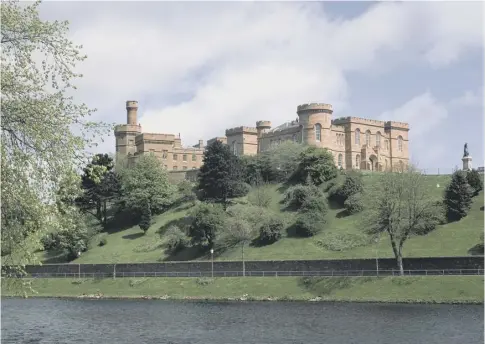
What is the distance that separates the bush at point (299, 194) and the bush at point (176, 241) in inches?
574

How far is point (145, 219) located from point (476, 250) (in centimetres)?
4227

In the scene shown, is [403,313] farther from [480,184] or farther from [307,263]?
[480,184]

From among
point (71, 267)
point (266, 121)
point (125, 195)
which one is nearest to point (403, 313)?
point (71, 267)

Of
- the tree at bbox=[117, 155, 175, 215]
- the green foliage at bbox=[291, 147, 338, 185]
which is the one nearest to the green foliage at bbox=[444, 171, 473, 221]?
the green foliage at bbox=[291, 147, 338, 185]

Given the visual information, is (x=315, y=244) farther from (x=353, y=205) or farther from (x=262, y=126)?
(x=262, y=126)

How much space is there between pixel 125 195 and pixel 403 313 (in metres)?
55.9

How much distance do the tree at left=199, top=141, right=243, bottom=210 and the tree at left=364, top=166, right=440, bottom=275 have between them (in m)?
30.6

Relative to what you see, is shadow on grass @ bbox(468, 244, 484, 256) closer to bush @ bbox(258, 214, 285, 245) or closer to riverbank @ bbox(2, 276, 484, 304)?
Result: riverbank @ bbox(2, 276, 484, 304)

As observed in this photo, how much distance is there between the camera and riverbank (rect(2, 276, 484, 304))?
4550 cm

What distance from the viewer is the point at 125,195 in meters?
89.7

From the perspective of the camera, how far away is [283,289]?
52.2 metres

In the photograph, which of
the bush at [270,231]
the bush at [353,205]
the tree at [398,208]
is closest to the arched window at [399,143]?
the bush at [353,205]

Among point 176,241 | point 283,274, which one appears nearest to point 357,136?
point 176,241

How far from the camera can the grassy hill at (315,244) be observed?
198 feet
